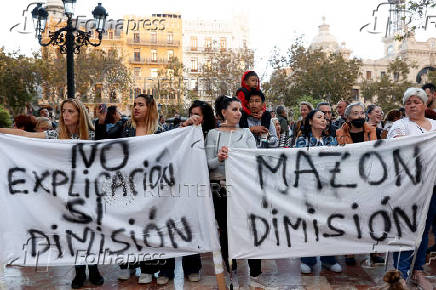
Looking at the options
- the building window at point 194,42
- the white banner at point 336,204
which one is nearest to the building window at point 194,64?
the building window at point 194,42

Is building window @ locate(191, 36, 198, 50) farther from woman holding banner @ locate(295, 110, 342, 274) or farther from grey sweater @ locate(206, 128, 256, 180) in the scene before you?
grey sweater @ locate(206, 128, 256, 180)

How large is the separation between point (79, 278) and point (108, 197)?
85 centimetres

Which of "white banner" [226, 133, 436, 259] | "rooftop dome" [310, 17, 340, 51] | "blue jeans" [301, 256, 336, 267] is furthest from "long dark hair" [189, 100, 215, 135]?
"rooftop dome" [310, 17, 340, 51]

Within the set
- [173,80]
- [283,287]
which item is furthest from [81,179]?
[173,80]

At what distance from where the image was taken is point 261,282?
167 inches

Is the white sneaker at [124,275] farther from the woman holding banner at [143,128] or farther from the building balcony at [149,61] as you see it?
the building balcony at [149,61]

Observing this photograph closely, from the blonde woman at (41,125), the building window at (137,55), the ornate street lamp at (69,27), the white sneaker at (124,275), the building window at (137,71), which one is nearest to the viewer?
the white sneaker at (124,275)

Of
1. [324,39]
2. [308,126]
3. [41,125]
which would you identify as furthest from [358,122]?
[324,39]

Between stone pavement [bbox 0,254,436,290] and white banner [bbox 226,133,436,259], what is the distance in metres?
0.39

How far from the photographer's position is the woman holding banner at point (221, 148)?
13.5 feet

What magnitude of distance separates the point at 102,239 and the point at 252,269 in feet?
4.69

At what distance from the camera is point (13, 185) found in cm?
400

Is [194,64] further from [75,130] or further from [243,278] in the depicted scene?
[243,278]

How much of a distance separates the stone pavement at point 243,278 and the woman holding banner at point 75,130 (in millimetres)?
102
